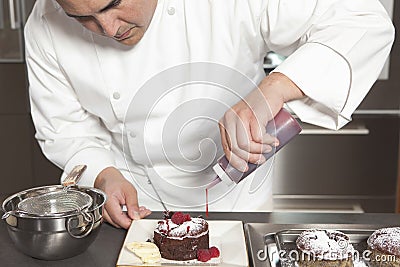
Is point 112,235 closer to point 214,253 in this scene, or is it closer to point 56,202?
point 56,202

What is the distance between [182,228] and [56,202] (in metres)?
0.25

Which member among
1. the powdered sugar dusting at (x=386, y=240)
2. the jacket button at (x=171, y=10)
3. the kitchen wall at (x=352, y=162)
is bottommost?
the kitchen wall at (x=352, y=162)

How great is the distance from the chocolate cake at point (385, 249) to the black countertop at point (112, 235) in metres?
0.14

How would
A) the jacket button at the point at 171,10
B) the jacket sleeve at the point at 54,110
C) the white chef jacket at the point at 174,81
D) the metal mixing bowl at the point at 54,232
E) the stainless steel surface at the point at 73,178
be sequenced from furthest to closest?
the jacket sleeve at the point at 54,110 < the jacket button at the point at 171,10 < the white chef jacket at the point at 174,81 < the stainless steel surface at the point at 73,178 < the metal mixing bowl at the point at 54,232

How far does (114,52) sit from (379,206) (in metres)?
1.66

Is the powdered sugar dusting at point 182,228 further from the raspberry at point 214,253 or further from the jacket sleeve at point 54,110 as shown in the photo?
the jacket sleeve at point 54,110

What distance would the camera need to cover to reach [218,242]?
1.24 m

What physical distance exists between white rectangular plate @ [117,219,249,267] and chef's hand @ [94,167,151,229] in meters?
0.04

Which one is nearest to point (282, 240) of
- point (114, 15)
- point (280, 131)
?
point (280, 131)

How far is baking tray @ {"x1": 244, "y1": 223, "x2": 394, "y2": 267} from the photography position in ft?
3.81

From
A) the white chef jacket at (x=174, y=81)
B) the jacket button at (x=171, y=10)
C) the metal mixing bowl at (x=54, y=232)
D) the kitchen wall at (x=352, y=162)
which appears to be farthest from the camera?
the kitchen wall at (x=352, y=162)

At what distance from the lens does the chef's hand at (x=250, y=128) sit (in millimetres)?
1170

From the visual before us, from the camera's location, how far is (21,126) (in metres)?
2.88

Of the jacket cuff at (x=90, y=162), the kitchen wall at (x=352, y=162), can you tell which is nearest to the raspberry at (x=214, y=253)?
the jacket cuff at (x=90, y=162)
